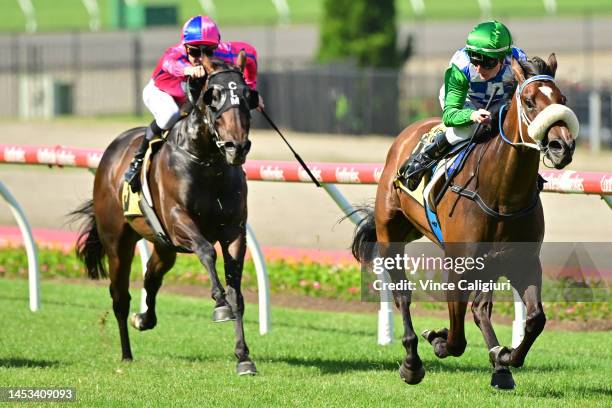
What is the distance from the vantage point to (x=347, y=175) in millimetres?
A: 8664

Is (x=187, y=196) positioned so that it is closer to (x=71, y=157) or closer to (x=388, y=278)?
(x=388, y=278)

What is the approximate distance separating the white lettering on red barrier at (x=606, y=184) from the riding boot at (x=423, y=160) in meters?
1.04

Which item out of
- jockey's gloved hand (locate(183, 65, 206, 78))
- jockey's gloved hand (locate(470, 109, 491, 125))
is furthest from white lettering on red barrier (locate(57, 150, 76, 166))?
jockey's gloved hand (locate(470, 109, 491, 125))

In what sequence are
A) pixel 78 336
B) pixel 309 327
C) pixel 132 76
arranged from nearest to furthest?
pixel 78 336 → pixel 309 327 → pixel 132 76

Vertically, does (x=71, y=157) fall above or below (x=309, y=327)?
above

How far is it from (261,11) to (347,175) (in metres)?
37.2

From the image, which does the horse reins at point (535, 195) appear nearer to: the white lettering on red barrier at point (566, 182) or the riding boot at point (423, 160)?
the riding boot at point (423, 160)

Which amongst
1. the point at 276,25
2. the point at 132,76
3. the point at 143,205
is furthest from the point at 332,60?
the point at 143,205

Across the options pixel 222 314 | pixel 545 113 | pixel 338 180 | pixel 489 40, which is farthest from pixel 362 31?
pixel 545 113

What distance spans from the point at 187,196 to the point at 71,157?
8.82 ft

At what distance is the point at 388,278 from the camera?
846cm

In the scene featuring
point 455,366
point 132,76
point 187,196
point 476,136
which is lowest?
point 132,76

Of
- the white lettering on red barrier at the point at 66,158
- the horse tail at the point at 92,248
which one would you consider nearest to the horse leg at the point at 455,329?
the horse tail at the point at 92,248

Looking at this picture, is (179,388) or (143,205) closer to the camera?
(179,388)
